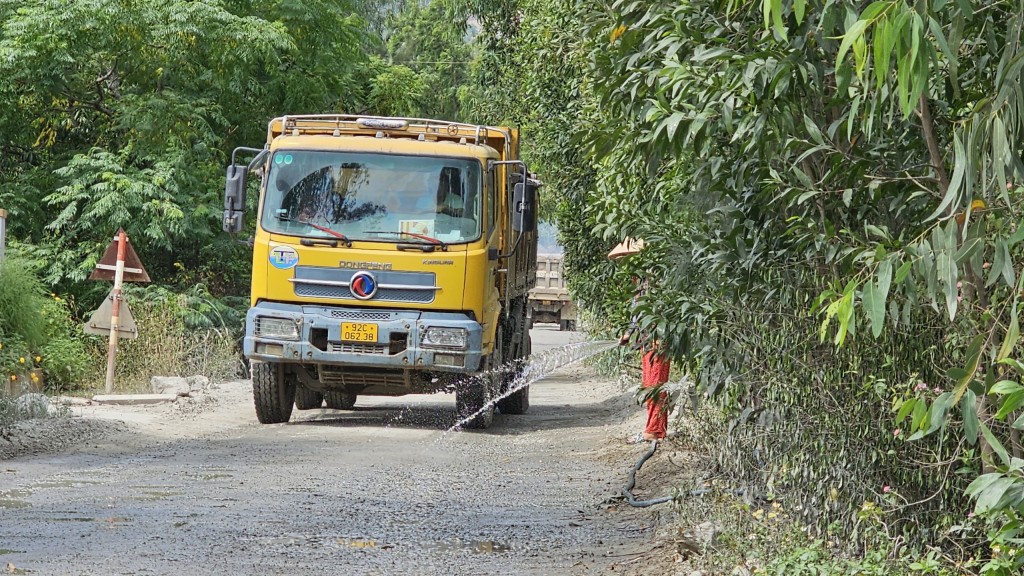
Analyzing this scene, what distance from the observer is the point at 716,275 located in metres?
7.19

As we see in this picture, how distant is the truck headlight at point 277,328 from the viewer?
14578mm

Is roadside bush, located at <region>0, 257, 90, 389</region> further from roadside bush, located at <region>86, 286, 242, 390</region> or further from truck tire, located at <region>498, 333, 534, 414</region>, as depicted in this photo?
truck tire, located at <region>498, 333, 534, 414</region>

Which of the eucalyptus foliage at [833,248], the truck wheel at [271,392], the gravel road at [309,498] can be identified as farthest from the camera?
the truck wheel at [271,392]

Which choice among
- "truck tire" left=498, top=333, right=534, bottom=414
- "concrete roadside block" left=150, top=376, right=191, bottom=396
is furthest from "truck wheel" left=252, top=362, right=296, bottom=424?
"truck tire" left=498, top=333, right=534, bottom=414

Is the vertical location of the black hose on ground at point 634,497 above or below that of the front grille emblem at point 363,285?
below

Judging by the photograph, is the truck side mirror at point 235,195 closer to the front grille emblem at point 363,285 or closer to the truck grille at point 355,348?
the front grille emblem at point 363,285

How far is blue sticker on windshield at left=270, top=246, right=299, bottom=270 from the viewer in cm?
1468

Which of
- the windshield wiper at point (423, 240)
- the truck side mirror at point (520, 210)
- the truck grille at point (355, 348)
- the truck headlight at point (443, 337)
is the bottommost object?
the truck grille at point (355, 348)

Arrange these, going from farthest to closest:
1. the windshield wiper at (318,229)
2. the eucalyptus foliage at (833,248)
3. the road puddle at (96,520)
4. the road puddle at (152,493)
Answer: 1. the windshield wiper at (318,229)
2. the road puddle at (152,493)
3. the road puddle at (96,520)
4. the eucalyptus foliage at (833,248)

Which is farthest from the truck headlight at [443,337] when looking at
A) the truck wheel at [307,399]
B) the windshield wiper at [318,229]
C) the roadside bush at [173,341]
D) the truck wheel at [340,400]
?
the roadside bush at [173,341]

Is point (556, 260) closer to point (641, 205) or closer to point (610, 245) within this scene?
point (610, 245)

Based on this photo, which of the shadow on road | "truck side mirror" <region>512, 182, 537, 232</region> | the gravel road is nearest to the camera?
the gravel road

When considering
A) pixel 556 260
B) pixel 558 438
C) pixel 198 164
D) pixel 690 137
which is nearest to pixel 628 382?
pixel 558 438

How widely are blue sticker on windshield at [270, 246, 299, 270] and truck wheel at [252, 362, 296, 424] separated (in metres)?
1.19
